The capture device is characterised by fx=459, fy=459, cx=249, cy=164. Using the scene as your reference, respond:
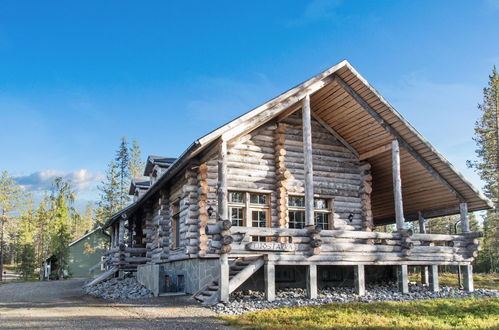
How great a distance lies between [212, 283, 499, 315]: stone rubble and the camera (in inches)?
467

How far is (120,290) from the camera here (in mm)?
19547

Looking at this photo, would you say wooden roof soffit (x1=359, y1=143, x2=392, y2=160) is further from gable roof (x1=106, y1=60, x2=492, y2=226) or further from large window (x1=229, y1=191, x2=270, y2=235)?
large window (x1=229, y1=191, x2=270, y2=235)

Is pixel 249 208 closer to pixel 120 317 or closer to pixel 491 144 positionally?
pixel 120 317

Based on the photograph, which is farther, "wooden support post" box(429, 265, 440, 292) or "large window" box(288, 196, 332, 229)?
"large window" box(288, 196, 332, 229)

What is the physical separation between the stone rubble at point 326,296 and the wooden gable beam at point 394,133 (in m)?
3.88

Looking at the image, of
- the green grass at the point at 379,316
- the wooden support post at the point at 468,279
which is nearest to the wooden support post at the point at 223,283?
the green grass at the point at 379,316

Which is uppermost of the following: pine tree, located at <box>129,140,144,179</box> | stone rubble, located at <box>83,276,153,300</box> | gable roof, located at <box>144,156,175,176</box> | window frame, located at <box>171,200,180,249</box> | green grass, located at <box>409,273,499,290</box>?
pine tree, located at <box>129,140,144,179</box>

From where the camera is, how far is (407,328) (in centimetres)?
926

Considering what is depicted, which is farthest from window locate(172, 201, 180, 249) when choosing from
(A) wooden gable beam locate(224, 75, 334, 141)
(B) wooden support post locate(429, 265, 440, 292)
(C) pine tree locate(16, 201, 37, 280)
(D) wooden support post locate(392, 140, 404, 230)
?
(C) pine tree locate(16, 201, 37, 280)

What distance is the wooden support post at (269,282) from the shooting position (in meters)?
12.7

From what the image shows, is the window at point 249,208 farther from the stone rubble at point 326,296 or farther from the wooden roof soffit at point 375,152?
the wooden roof soffit at point 375,152

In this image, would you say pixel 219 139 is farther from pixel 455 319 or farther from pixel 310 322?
pixel 455 319

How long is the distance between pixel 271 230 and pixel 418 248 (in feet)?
19.3

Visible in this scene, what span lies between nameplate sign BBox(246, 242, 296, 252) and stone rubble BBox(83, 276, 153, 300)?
5.57 meters
